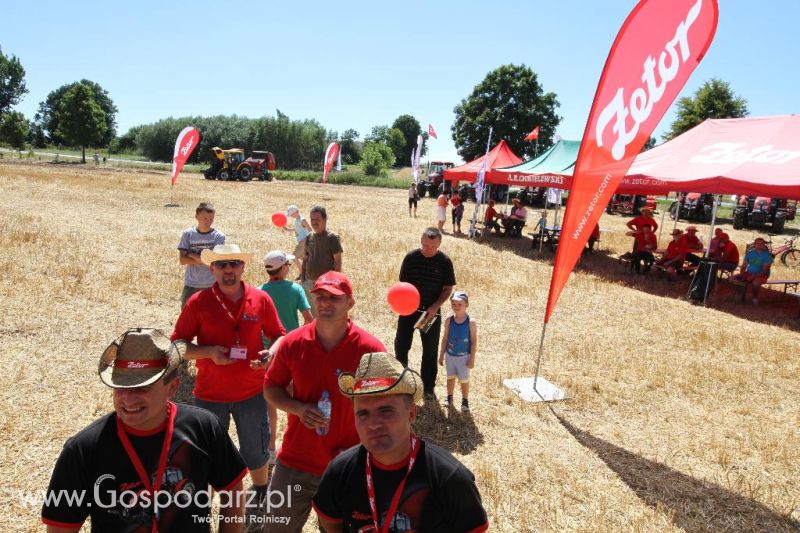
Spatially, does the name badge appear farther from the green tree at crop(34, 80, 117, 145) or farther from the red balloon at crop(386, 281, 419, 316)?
the green tree at crop(34, 80, 117, 145)

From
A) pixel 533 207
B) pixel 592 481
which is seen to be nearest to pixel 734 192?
pixel 592 481

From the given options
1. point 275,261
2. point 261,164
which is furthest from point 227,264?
point 261,164

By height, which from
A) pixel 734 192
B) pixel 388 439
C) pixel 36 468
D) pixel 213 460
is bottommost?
pixel 36 468

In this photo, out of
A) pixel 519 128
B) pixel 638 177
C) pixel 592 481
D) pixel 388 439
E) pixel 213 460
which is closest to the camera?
Result: pixel 388 439

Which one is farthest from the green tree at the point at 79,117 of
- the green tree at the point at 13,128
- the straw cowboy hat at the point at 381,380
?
the straw cowboy hat at the point at 381,380

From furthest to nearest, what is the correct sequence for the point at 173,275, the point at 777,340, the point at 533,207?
the point at 533,207, the point at 173,275, the point at 777,340

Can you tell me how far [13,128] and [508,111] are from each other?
1966 inches

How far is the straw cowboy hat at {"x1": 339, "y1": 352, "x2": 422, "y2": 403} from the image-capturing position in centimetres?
178

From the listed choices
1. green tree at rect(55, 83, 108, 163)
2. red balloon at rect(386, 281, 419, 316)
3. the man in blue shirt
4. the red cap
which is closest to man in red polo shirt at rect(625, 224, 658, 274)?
the man in blue shirt

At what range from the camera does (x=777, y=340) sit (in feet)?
26.0

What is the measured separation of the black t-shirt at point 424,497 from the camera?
175cm

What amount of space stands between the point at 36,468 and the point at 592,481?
4356 millimetres

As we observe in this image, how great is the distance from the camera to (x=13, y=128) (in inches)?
1889

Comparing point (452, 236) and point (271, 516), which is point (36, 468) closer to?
point (271, 516)
